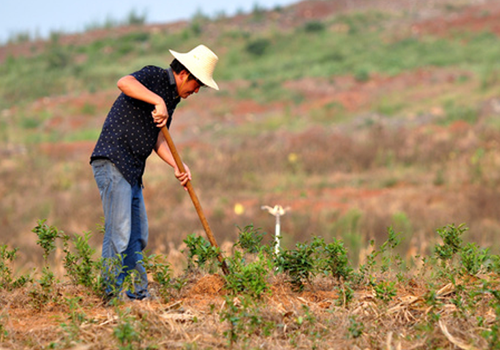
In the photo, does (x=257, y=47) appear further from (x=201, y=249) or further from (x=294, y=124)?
(x=201, y=249)

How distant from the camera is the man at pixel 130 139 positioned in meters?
4.10

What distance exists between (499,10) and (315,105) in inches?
725

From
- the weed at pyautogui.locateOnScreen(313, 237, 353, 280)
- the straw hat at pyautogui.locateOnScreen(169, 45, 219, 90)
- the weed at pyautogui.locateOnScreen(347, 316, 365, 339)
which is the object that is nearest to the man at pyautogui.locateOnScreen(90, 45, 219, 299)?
the straw hat at pyautogui.locateOnScreen(169, 45, 219, 90)

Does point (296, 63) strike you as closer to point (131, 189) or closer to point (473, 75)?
point (473, 75)

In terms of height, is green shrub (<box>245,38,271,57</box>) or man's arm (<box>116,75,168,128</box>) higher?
man's arm (<box>116,75,168,128</box>)

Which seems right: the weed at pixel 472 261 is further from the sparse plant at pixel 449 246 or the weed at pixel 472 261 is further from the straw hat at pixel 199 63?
the straw hat at pixel 199 63

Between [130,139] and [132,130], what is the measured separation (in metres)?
0.06

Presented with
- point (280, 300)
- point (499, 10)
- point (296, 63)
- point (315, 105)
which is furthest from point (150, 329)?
point (499, 10)

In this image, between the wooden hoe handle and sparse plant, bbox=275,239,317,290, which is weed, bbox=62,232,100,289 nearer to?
the wooden hoe handle

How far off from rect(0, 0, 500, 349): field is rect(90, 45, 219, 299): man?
0.28m

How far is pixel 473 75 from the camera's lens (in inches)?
930

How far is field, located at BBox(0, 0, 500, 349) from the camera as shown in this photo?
12.0ft

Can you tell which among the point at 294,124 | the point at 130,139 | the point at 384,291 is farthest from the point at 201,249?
the point at 294,124

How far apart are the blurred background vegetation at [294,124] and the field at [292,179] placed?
0.07m
